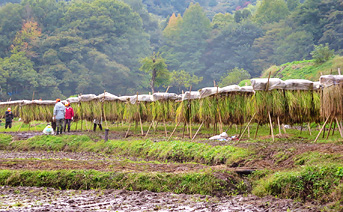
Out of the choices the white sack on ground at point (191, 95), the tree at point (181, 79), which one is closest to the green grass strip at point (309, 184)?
the white sack on ground at point (191, 95)

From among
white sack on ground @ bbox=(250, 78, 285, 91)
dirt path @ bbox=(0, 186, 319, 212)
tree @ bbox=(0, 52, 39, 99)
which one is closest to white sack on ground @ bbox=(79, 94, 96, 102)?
white sack on ground @ bbox=(250, 78, 285, 91)

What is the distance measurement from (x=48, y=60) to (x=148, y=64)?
62.3ft

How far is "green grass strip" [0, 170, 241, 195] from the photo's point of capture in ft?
31.8

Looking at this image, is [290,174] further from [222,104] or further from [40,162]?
[222,104]

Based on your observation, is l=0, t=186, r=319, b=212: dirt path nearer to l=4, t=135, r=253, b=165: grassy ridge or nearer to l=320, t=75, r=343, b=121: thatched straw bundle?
l=4, t=135, r=253, b=165: grassy ridge

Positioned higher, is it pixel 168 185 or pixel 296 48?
pixel 296 48

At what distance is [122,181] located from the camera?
1048 cm

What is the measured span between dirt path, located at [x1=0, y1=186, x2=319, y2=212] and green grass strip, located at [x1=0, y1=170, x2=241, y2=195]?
370 millimetres

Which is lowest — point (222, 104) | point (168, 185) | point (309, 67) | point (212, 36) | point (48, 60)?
point (168, 185)

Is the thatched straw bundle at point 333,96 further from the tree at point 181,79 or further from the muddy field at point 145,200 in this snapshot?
the tree at point 181,79

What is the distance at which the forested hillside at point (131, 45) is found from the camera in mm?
63906

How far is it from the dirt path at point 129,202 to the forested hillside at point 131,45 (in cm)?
4872

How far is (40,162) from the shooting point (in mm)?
13898

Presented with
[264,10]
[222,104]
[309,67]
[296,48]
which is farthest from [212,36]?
[222,104]
